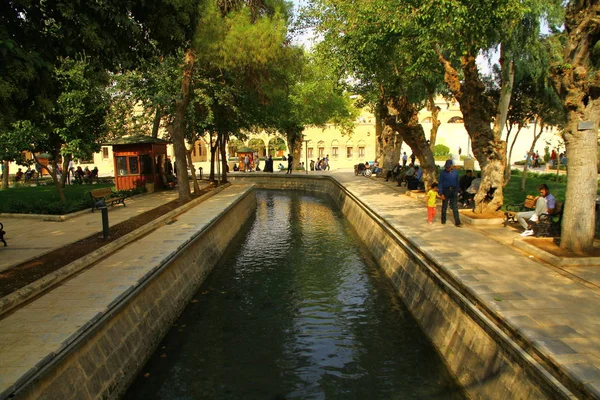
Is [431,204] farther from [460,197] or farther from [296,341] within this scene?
[296,341]

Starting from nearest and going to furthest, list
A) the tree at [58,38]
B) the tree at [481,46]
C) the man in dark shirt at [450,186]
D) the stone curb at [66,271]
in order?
1. the tree at [58,38]
2. the stone curb at [66,271]
3. the tree at [481,46]
4. the man in dark shirt at [450,186]

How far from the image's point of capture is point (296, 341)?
8562 millimetres

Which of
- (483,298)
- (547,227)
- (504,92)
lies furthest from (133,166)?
(483,298)

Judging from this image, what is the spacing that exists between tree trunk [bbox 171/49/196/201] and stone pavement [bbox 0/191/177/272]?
1.55 metres

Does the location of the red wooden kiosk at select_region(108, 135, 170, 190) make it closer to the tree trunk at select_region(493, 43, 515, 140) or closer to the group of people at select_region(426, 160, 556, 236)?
the group of people at select_region(426, 160, 556, 236)

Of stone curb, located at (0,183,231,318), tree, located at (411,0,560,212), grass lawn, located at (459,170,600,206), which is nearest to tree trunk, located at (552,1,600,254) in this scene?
tree, located at (411,0,560,212)

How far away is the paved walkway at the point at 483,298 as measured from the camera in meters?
5.42

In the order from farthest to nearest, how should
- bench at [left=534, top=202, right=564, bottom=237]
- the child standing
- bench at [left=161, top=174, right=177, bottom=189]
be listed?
bench at [left=161, top=174, right=177, bottom=189], the child standing, bench at [left=534, top=202, right=564, bottom=237]

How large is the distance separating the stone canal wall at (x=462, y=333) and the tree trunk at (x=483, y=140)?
3225 millimetres

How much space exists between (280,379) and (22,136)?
17790 millimetres

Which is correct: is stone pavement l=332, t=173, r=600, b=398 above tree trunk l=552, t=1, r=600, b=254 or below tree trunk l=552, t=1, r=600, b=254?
below

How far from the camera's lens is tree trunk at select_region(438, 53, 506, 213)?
1401cm

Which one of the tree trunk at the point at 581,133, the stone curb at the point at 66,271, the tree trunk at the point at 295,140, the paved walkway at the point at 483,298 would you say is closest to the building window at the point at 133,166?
the stone curb at the point at 66,271

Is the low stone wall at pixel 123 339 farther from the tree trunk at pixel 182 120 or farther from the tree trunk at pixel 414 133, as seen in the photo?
the tree trunk at pixel 414 133
